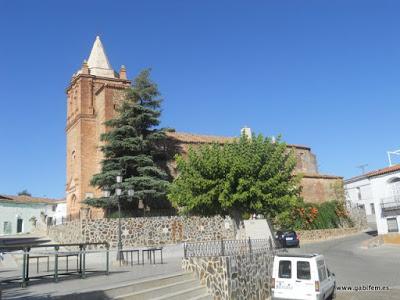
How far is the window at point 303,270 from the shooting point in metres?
11.9

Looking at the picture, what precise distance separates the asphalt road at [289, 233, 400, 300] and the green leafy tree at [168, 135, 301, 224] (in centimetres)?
457

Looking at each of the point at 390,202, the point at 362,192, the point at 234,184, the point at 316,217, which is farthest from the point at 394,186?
the point at 362,192

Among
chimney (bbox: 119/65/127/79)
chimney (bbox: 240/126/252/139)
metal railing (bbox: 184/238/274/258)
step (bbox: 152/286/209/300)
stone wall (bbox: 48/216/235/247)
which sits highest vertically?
chimney (bbox: 119/65/127/79)

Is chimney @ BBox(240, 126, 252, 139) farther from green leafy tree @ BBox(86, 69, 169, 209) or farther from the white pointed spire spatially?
the white pointed spire

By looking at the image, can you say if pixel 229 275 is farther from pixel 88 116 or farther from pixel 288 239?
pixel 88 116

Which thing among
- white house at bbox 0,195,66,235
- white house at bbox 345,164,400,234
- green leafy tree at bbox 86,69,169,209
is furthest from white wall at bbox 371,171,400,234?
white house at bbox 0,195,66,235

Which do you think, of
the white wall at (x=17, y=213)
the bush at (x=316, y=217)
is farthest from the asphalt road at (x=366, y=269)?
the white wall at (x=17, y=213)

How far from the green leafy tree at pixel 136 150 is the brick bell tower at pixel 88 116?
404 cm

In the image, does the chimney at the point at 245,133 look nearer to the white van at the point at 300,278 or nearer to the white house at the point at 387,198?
the white house at the point at 387,198

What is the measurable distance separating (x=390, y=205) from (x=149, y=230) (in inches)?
692

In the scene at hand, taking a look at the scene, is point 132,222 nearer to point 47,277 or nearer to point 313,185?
point 47,277

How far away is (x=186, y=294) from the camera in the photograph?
11.0 metres

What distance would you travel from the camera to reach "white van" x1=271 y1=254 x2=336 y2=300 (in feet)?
38.2

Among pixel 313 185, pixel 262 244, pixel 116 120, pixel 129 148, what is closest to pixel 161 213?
pixel 129 148
